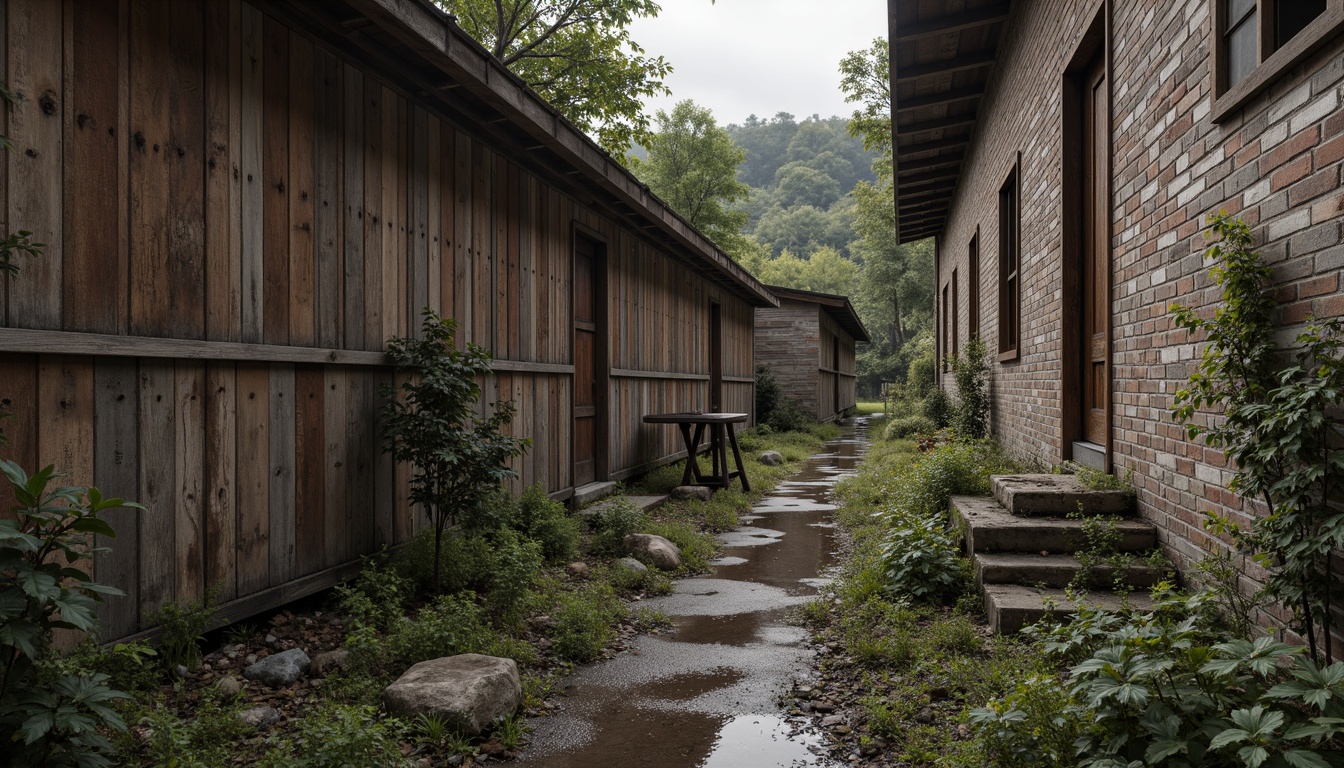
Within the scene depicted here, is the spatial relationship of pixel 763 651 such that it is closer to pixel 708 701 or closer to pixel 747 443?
pixel 708 701

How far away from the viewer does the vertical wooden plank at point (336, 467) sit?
446 centimetres

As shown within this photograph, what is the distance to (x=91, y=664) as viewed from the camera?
9.30 ft

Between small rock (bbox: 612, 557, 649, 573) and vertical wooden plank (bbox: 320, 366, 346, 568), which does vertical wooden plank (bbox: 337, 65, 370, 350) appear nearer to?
vertical wooden plank (bbox: 320, 366, 346, 568)

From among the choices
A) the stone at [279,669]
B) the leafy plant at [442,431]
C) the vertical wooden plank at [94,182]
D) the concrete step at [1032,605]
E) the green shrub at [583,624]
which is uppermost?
the vertical wooden plank at [94,182]

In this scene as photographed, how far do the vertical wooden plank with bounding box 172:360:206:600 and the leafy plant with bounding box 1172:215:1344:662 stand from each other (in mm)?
4111

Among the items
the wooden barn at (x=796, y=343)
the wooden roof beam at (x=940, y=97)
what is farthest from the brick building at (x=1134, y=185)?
the wooden barn at (x=796, y=343)

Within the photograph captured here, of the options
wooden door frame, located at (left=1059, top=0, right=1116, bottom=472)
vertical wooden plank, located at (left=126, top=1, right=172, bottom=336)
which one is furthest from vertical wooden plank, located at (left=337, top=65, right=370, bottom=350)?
wooden door frame, located at (left=1059, top=0, right=1116, bottom=472)

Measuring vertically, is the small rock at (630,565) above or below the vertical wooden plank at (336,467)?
below

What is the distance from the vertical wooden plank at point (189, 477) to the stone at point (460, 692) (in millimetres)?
1060

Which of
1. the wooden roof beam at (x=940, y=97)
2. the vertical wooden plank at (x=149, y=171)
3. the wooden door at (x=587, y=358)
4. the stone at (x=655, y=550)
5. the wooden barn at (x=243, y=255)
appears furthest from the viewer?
the wooden roof beam at (x=940, y=97)

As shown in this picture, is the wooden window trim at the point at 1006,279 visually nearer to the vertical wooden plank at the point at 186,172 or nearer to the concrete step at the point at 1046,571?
the concrete step at the point at 1046,571

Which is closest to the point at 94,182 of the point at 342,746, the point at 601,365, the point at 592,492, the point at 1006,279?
the point at 342,746

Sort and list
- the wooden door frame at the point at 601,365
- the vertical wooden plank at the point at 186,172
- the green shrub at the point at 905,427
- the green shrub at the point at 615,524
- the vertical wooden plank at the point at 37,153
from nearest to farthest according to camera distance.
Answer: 1. the vertical wooden plank at the point at 37,153
2. the vertical wooden plank at the point at 186,172
3. the green shrub at the point at 615,524
4. the wooden door frame at the point at 601,365
5. the green shrub at the point at 905,427

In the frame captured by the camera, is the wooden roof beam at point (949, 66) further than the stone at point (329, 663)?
Yes
